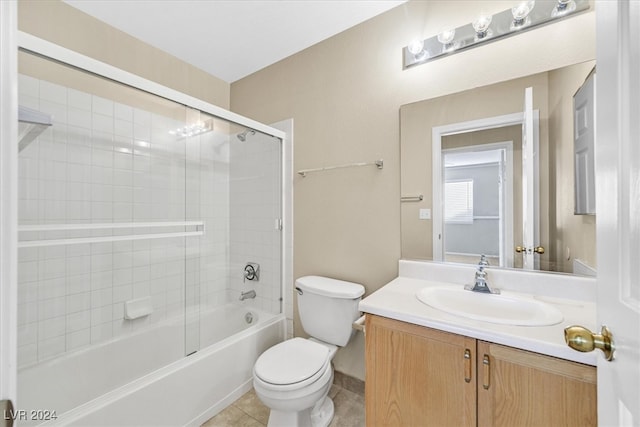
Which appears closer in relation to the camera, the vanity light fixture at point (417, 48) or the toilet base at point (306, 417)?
the toilet base at point (306, 417)

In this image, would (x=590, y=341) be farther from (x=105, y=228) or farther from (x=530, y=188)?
(x=105, y=228)

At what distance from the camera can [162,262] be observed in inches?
69.6

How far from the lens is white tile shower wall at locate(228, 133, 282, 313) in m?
2.13

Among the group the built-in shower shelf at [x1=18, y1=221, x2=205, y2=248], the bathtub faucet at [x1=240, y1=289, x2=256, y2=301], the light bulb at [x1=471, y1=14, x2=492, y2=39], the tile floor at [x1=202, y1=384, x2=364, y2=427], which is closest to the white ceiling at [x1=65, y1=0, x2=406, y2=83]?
the light bulb at [x1=471, y1=14, x2=492, y2=39]

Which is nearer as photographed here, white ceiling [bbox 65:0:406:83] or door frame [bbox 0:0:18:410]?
door frame [bbox 0:0:18:410]

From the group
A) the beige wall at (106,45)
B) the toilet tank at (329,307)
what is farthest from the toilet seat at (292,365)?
the beige wall at (106,45)

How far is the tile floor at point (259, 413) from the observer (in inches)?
59.4

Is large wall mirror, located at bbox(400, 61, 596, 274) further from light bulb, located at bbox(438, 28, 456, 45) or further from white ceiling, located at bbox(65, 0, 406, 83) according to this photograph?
white ceiling, located at bbox(65, 0, 406, 83)

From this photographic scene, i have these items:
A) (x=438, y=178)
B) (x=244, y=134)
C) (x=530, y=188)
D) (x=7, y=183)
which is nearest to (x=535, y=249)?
(x=530, y=188)

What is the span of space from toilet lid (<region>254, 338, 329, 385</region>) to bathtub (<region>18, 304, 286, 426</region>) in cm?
38

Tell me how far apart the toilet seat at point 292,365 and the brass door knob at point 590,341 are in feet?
3.68

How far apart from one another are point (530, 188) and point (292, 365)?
1479 millimetres

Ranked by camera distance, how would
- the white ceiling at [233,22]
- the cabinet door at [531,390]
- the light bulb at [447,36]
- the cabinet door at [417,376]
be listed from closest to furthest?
the cabinet door at [531,390] → the cabinet door at [417,376] → the light bulb at [447,36] → the white ceiling at [233,22]

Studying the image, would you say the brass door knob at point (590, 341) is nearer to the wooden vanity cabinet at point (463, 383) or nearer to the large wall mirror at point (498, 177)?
the wooden vanity cabinet at point (463, 383)
